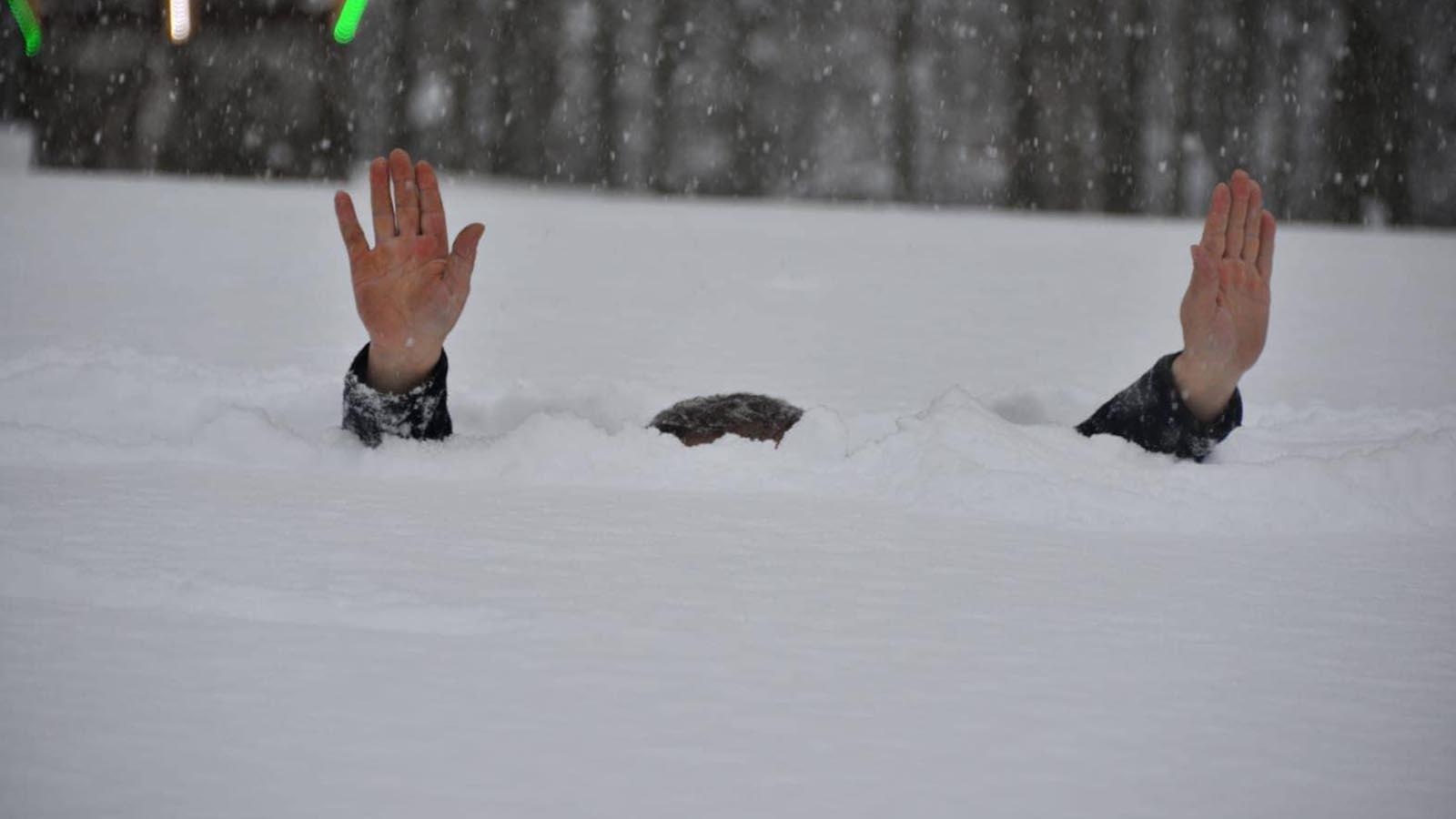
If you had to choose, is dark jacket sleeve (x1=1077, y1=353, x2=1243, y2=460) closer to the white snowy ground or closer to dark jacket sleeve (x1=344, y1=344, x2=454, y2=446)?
the white snowy ground

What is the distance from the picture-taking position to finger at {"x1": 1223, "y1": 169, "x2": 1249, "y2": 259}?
87.5 inches

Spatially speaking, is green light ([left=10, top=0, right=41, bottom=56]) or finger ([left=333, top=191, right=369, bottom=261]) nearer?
finger ([left=333, top=191, right=369, bottom=261])

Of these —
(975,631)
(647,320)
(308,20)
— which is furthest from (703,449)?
(308,20)

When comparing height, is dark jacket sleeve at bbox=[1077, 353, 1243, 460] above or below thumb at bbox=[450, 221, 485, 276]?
below

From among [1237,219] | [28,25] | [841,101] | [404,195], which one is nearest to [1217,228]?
[1237,219]

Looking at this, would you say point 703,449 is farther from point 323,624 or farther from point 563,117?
point 563,117

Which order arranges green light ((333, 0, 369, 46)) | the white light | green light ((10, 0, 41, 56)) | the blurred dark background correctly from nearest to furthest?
green light ((333, 0, 369, 46)), the white light, green light ((10, 0, 41, 56)), the blurred dark background

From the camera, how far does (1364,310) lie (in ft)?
11.6

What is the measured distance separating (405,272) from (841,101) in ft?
9.40

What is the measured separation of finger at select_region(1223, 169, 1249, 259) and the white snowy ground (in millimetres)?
357

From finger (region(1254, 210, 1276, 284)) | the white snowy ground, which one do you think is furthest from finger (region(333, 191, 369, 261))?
finger (region(1254, 210, 1276, 284))

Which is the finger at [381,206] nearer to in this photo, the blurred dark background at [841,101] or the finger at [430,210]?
the finger at [430,210]

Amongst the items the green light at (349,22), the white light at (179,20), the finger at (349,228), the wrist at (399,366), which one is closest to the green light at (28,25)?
the white light at (179,20)

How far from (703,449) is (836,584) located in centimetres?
65
